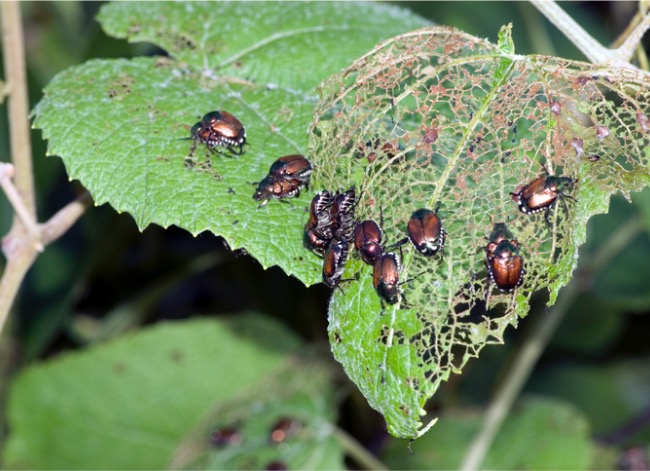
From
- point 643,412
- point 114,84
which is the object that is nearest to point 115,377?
point 114,84

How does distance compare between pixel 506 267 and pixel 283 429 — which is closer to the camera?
pixel 506 267

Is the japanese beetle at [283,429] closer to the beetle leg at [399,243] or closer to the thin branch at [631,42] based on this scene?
the beetle leg at [399,243]

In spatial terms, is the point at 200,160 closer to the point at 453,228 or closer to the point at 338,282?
the point at 338,282

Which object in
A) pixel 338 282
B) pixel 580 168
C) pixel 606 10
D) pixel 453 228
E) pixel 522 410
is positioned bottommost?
pixel 522 410

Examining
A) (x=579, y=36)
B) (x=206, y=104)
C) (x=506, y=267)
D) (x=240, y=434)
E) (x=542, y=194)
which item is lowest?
(x=240, y=434)

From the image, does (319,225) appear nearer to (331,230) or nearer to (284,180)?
(331,230)

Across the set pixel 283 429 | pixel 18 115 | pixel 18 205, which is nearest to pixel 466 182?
pixel 18 205
